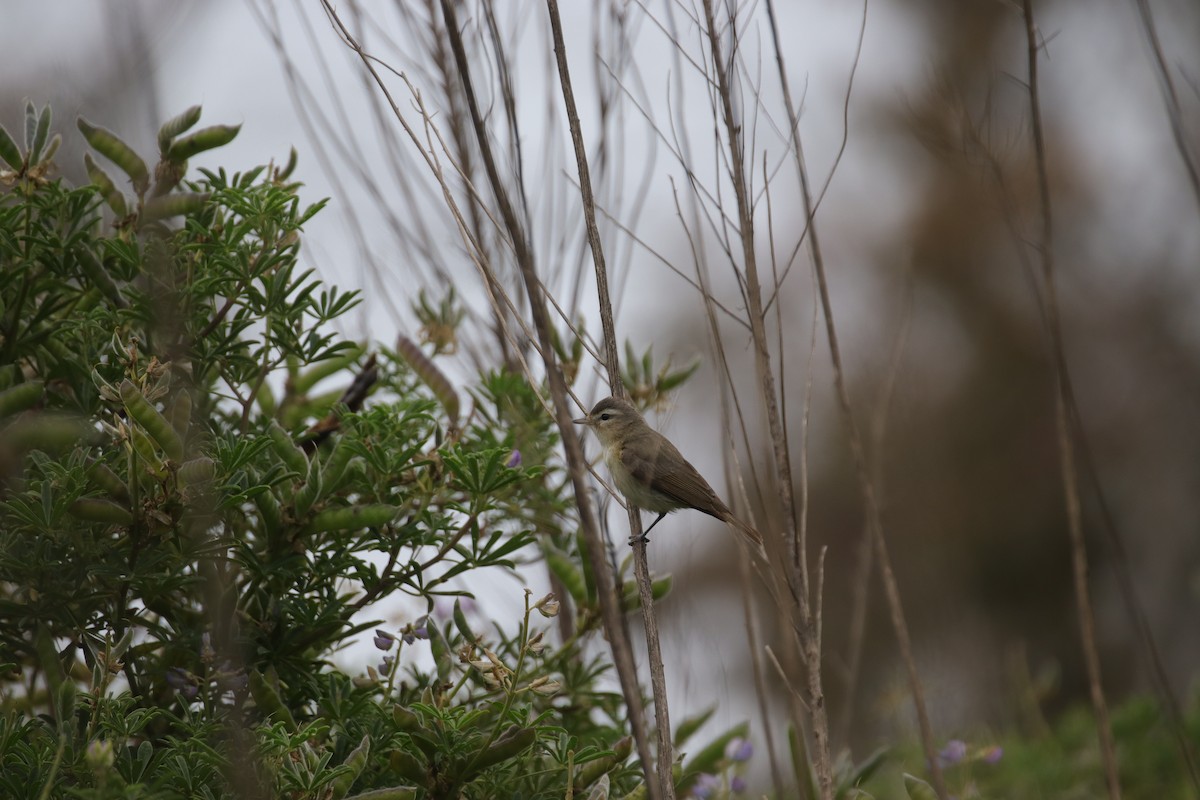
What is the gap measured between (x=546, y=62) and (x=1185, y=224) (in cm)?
868

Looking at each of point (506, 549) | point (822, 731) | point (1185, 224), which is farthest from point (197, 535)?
point (1185, 224)

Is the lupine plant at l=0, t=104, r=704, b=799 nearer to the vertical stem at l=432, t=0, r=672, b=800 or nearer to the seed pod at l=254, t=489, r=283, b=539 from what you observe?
the seed pod at l=254, t=489, r=283, b=539

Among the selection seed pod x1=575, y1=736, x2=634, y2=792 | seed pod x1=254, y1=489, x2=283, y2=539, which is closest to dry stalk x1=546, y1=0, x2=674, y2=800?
seed pod x1=575, y1=736, x2=634, y2=792

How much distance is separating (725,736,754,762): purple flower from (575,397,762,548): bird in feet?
2.45

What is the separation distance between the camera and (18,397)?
1902 mm

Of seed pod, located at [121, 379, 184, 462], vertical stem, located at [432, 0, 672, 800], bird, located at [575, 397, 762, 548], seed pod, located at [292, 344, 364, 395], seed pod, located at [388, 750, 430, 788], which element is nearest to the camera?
vertical stem, located at [432, 0, 672, 800]

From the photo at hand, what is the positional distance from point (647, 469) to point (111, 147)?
1.84 metres

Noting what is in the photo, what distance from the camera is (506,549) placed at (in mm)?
2061

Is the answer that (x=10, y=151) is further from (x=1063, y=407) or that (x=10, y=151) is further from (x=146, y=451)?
(x=1063, y=407)

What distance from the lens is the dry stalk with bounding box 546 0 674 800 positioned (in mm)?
1794

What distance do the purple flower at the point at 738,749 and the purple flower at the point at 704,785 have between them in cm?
7

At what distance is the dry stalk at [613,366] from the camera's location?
1.79 metres

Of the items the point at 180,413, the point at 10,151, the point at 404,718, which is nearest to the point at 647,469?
the point at 404,718

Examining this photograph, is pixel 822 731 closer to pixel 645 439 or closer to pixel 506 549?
pixel 506 549
